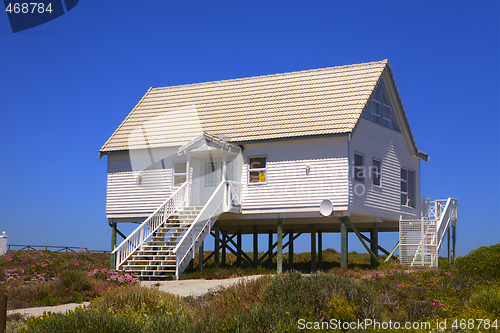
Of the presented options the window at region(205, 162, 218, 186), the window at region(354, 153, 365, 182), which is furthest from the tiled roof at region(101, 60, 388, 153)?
the window at region(354, 153, 365, 182)

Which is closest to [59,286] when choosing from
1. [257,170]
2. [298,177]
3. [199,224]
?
[199,224]

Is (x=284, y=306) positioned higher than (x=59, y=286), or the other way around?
(x=284, y=306)

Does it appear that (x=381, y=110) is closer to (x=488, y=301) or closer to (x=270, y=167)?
(x=270, y=167)

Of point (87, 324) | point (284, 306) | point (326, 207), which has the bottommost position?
point (87, 324)

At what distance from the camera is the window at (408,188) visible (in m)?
31.3

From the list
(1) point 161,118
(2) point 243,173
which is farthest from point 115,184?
(2) point 243,173

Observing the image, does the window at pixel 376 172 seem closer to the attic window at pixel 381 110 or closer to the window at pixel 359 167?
the window at pixel 359 167

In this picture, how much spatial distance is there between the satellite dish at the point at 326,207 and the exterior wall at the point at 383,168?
2.73 ft

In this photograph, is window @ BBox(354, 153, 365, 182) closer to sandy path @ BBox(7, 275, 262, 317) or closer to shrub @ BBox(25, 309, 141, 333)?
sandy path @ BBox(7, 275, 262, 317)

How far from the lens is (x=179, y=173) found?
30016 mm

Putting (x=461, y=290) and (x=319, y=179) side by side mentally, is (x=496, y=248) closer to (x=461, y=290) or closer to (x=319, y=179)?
(x=461, y=290)

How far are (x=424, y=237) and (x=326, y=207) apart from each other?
219 inches

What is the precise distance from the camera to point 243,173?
92.9 ft

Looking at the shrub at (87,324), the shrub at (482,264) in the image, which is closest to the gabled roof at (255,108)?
the shrub at (482,264)
